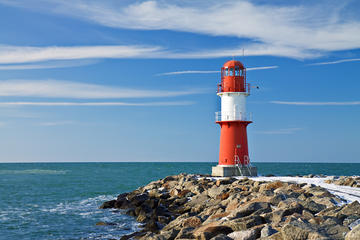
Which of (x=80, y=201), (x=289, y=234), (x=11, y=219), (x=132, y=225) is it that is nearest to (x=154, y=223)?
(x=132, y=225)

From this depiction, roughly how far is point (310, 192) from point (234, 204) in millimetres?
2968

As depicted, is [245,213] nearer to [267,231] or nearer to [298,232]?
[267,231]

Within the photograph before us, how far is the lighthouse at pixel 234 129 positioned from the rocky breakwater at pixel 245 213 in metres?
2.47

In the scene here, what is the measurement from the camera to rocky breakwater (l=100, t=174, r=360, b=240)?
325 inches

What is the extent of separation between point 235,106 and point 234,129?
1274 millimetres

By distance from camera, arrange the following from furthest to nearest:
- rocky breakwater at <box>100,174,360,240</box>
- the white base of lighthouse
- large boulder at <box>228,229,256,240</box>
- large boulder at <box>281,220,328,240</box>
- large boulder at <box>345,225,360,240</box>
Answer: the white base of lighthouse
large boulder at <box>228,229,256,240</box>
rocky breakwater at <box>100,174,360,240</box>
large boulder at <box>281,220,328,240</box>
large boulder at <box>345,225,360,240</box>

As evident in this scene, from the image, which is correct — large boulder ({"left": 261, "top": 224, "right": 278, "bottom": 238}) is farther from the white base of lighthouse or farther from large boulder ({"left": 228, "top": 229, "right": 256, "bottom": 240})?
the white base of lighthouse

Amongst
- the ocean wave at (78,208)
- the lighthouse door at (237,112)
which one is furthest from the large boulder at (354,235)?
the lighthouse door at (237,112)

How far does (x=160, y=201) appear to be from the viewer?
18.5 metres

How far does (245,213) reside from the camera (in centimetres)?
1066

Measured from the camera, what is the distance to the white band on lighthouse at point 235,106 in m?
22.4

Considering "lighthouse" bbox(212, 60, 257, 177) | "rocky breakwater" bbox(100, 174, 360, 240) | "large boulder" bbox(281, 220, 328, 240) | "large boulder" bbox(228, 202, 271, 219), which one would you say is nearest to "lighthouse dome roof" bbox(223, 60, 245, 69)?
"lighthouse" bbox(212, 60, 257, 177)

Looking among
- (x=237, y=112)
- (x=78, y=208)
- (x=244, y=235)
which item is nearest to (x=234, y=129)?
(x=237, y=112)

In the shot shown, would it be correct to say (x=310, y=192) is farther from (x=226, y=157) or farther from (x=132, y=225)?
(x=226, y=157)
